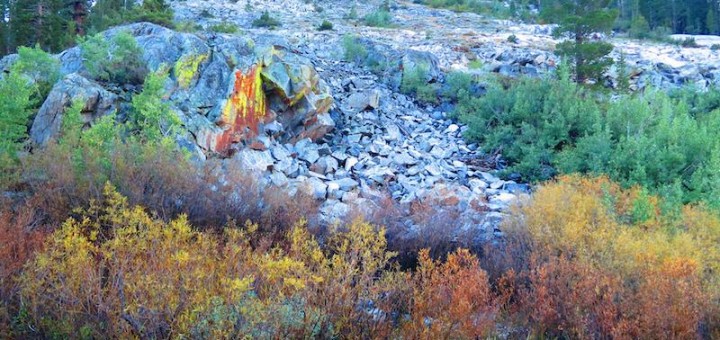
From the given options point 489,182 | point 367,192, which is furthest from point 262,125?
point 489,182

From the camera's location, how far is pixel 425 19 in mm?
33000

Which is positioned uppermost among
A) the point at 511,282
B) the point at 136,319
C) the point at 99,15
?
the point at 99,15

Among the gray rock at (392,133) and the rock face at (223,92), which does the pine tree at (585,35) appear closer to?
the gray rock at (392,133)

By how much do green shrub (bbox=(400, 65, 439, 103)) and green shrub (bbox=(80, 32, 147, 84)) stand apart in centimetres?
865

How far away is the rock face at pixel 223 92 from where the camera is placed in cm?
991

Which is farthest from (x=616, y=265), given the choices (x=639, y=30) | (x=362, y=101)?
(x=639, y=30)

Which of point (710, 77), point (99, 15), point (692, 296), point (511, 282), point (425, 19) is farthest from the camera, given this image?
point (425, 19)

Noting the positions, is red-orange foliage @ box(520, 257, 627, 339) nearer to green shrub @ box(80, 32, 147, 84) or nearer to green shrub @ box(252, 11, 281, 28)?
green shrub @ box(80, 32, 147, 84)

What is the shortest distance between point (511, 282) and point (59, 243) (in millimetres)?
4919

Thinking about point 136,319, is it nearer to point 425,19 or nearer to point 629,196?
point 629,196

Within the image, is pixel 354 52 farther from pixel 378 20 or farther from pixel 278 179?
pixel 378 20

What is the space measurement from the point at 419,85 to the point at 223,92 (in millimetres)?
7660

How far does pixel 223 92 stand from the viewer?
11500 mm

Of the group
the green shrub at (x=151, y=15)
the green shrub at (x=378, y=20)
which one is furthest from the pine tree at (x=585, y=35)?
the green shrub at (x=151, y=15)
